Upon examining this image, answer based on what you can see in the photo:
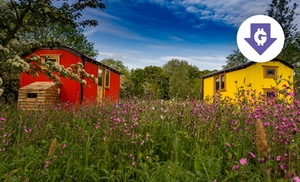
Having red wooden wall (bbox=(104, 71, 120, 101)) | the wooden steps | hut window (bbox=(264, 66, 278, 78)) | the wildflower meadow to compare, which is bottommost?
the wildflower meadow

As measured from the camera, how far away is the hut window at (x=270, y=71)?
71.6ft

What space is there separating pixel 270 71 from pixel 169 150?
2108 centimetres

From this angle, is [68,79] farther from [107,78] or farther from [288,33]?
[288,33]

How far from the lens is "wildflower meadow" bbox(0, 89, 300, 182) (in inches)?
111

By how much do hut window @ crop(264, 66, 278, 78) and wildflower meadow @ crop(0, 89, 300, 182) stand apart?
18346mm

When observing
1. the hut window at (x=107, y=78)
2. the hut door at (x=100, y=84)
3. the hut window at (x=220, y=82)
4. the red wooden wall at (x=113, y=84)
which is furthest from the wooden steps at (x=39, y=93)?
the hut window at (x=220, y=82)

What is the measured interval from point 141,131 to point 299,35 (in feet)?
107

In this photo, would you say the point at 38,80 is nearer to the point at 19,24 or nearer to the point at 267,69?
the point at 19,24

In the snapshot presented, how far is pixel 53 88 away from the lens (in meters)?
14.8

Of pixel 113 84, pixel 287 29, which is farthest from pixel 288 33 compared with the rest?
pixel 113 84

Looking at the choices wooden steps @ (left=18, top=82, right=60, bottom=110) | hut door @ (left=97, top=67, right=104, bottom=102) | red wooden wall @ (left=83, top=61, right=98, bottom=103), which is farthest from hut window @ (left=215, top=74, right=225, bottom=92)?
wooden steps @ (left=18, top=82, right=60, bottom=110)

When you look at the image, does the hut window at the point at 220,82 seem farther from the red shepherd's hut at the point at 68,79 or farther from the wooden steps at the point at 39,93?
the wooden steps at the point at 39,93

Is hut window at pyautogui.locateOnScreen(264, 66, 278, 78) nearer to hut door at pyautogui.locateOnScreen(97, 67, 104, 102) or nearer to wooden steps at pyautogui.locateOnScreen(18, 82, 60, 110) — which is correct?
hut door at pyautogui.locateOnScreen(97, 67, 104, 102)

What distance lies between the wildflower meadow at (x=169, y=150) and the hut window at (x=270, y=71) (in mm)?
18346
